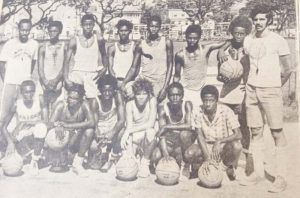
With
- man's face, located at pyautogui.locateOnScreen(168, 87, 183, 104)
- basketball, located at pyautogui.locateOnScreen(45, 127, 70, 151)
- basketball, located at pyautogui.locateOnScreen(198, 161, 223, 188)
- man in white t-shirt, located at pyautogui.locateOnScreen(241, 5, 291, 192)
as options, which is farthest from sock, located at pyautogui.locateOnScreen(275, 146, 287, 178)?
basketball, located at pyautogui.locateOnScreen(45, 127, 70, 151)

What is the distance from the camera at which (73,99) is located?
905 mm

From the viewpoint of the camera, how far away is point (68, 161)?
87 cm

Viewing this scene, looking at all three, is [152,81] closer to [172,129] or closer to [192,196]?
[172,129]

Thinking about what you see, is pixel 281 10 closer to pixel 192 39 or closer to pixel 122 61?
pixel 192 39

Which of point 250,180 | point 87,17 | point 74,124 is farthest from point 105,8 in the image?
point 250,180

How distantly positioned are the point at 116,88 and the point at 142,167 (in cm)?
18

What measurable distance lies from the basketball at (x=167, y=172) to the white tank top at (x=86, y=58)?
0.82 feet

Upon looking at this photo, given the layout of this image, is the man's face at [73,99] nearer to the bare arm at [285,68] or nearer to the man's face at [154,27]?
the man's face at [154,27]

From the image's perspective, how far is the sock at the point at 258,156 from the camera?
2.69 feet

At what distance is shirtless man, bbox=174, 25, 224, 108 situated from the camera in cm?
88

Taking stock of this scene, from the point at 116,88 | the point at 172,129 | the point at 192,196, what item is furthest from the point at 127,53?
the point at 192,196

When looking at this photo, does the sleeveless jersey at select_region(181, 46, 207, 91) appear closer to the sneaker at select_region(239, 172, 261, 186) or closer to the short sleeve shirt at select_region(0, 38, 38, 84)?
the sneaker at select_region(239, 172, 261, 186)

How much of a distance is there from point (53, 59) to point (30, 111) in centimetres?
12

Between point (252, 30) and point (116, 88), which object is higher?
point (252, 30)
